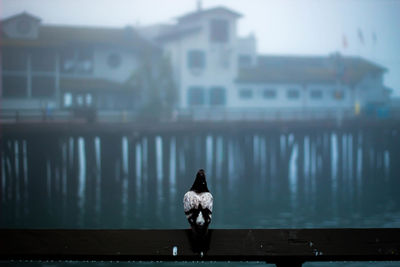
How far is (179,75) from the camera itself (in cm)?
2684

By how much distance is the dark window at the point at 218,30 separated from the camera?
2748 centimetres

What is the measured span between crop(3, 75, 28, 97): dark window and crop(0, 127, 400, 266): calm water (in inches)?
153

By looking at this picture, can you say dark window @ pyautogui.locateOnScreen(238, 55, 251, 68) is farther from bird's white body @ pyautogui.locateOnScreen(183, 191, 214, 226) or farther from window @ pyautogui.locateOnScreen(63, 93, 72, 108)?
bird's white body @ pyautogui.locateOnScreen(183, 191, 214, 226)

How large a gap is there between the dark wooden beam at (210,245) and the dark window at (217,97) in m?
24.3

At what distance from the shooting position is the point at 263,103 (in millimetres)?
27359

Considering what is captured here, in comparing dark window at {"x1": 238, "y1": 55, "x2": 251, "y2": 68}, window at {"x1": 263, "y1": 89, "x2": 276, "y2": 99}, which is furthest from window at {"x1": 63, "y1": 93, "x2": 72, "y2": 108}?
window at {"x1": 263, "y1": 89, "x2": 276, "y2": 99}

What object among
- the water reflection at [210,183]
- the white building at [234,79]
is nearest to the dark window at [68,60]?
the white building at [234,79]

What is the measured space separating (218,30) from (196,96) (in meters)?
3.55

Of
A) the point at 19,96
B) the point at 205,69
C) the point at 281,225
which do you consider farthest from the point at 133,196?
the point at 205,69

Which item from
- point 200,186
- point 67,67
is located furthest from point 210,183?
point 200,186

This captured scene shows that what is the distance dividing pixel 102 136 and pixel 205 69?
9.14 m

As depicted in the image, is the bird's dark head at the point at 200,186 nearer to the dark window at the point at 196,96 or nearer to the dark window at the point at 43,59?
the dark window at the point at 43,59

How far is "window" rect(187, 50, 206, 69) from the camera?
27.0m

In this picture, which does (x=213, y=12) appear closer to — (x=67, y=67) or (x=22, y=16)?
(x=67, y=67)
